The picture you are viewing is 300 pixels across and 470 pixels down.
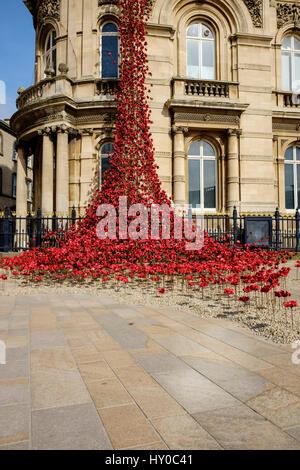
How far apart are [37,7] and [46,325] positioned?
18.7 metres

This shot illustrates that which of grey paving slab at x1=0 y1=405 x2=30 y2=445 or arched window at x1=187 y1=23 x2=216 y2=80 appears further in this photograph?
arched window at x1=187 y1=23 x2=216 y2=80

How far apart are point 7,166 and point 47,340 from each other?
35.3m

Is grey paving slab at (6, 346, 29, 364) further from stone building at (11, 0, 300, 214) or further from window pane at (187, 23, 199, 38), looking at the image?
window pane at (187, 23, 199, 38)

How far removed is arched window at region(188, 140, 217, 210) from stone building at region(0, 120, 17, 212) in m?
24.1

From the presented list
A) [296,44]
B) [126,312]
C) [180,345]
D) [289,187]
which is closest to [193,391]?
[180,345]

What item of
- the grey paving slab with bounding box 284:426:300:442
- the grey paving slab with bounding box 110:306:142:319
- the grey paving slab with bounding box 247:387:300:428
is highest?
the grey paving slab with bounding box 110:306:142:319

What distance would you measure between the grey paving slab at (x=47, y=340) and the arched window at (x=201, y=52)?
48.4 ft

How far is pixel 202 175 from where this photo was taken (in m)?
15.2

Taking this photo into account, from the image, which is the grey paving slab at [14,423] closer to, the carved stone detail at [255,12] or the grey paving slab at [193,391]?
the grey paving slab at [193,391]

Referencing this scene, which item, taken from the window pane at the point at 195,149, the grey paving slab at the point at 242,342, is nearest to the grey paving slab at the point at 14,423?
the grey paving slab at the point at 242,342

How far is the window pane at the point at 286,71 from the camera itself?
16.5 m

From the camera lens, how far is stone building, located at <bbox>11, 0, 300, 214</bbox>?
14312 millimetres

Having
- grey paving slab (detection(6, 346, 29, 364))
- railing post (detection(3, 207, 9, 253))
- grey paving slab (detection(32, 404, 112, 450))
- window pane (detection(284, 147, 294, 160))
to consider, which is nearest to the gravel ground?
grey paving slab (detection(32, 404, 112, 450))

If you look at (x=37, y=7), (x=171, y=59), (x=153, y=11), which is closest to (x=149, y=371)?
(x=171, y=59)
